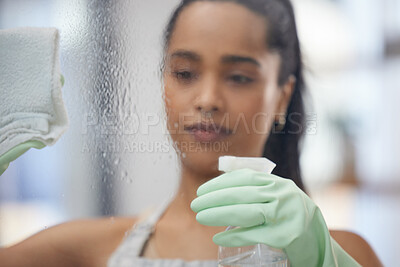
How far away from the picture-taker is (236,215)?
2.70 ft

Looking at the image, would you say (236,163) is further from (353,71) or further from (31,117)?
(31,117)

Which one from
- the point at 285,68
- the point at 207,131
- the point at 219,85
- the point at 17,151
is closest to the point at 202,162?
the point at 207,131

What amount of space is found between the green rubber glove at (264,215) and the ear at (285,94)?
0.19 metres

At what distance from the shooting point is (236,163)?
862 mm

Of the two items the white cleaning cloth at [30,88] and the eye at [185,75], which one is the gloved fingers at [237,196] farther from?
the white cleaning cloth at [30,88]

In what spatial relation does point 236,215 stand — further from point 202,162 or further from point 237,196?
point 202,162

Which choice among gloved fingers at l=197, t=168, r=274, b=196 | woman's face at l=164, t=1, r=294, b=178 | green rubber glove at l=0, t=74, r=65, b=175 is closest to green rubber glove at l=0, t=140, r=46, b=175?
green rubber glove at l=0, t=74, r=65, b=175

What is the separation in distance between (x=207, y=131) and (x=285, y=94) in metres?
0.19

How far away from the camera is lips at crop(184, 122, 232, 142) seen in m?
0.98

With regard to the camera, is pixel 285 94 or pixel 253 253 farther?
pixel 285 94

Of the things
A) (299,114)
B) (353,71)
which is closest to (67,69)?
(299,114)

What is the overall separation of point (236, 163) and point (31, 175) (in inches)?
20.7

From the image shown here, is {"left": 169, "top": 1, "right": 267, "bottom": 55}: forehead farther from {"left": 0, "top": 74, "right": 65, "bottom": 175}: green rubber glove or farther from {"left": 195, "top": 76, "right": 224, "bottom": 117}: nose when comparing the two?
{"left": 0, "top": 74, "right": 65, "bottom": 175}: green rubber glove

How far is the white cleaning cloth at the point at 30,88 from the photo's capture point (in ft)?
3.33
